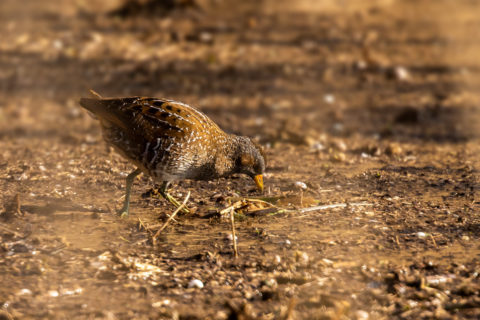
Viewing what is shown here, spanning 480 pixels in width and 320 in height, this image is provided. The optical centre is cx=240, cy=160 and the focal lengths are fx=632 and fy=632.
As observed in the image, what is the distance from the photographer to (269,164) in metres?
7.13

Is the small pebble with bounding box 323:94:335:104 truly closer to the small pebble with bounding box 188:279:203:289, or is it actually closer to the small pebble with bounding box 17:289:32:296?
the small pebble with bounding box 188:279:203:289

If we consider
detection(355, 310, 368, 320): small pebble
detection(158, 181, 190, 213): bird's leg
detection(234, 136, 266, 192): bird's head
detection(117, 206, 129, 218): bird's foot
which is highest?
detection(234, 136, 266, 192): bird's head

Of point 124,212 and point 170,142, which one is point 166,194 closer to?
point 124,212

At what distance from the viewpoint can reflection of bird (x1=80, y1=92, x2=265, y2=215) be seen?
5375 millimetres

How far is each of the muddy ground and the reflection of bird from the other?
0.43 m

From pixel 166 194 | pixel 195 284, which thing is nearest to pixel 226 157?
pixel 166 194

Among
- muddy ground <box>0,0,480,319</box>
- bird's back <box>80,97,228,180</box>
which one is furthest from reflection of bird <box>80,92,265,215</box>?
muddy ground <box>0,0,480,319</box>

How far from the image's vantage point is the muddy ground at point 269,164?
4.41 metres

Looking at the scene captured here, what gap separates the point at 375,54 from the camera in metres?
10.7

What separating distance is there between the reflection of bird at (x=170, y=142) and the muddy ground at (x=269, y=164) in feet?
1.41

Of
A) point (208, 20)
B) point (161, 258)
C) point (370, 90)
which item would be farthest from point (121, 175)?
point (208, 20)

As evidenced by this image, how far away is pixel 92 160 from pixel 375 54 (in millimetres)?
5607

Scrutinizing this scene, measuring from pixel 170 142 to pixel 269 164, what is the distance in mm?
2015

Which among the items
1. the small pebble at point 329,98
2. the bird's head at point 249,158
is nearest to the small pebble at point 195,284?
the bird's head at point 249,158
